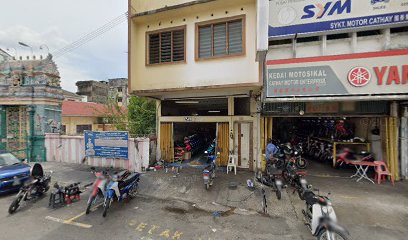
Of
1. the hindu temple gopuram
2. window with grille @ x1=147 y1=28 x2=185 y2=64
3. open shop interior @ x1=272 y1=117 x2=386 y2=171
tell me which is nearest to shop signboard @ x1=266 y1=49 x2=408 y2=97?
open shop interior @ x1=272 y1=117 x2=386 y2=171

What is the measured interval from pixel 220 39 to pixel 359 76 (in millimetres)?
5257

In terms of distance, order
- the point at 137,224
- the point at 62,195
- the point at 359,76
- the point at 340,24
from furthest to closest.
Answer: the point at 340,24, the point at 359,76, the point at 62,195, the point at 137,224

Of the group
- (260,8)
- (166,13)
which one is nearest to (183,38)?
(166,13)

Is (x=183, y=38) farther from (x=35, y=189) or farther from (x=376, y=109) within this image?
(x=376, y=109)

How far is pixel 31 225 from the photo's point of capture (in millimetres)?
4844

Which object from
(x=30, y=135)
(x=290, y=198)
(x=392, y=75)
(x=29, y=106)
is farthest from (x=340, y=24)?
(x=30, y=135)

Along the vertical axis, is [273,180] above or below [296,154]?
below

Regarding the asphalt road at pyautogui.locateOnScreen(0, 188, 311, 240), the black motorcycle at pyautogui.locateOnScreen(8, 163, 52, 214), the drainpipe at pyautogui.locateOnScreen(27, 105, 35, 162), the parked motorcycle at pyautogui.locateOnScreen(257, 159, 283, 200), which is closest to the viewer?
the asphalt road at pyautogui.locateOnScreen(0, 188, 311, 240)

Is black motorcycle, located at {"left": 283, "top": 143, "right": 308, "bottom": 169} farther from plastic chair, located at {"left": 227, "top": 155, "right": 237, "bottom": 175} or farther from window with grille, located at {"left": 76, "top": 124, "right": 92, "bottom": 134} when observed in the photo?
window with grille, located at {"left": 76, "top": 124, "right": 92, "bottom": 134}

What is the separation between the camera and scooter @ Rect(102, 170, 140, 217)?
537 centimetres

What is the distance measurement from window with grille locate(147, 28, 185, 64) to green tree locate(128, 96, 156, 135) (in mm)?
6956

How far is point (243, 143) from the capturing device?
930cm

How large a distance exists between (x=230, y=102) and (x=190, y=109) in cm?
383

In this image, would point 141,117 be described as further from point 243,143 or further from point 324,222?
point 324,222
